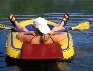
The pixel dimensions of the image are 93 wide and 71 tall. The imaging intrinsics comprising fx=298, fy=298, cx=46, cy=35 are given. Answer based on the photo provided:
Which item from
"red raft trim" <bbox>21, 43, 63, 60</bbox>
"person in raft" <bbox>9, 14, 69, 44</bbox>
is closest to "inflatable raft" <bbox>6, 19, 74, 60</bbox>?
"red raft trim" <bbox>21, 43, 63, 60</bbox>

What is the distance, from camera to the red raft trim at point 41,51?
574 cm

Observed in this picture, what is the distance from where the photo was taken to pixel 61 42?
6.59m

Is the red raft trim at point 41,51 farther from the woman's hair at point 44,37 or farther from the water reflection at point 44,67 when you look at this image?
the water reflection at point 44,67

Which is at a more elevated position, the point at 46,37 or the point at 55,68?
the point at 46,37

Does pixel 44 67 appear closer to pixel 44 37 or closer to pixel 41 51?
pixel 41 51

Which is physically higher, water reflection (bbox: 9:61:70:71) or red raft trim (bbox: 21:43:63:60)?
red raft trim (bbox: 21:43:63:60)

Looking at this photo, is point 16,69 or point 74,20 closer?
point 16,69

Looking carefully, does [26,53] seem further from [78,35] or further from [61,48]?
[78,35]

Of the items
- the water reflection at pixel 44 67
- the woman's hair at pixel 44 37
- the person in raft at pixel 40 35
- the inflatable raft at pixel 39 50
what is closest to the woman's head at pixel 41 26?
the person in raft at pixel 40 35

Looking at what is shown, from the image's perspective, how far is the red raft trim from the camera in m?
5.74

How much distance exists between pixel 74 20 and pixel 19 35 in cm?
623

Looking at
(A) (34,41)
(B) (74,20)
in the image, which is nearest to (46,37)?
(A) (34,41)

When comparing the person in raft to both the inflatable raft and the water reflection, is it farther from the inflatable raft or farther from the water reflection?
the water reflection

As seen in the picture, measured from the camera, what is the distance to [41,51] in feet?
19.2
